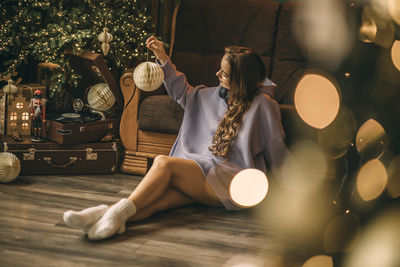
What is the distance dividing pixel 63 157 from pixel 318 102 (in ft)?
4.76

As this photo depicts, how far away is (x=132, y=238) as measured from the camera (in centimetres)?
179

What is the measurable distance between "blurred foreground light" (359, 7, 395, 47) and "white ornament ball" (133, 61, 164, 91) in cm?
103

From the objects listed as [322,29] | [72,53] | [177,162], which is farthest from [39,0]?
[322,29]

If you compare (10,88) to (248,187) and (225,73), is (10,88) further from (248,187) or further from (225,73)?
(248,187)

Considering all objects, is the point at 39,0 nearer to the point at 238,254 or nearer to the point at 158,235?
the point at 158,235

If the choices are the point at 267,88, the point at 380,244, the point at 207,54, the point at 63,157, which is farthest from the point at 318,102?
the point at 63,157

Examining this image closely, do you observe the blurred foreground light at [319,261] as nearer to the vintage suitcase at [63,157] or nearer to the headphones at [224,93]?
the headphones at [224,93]

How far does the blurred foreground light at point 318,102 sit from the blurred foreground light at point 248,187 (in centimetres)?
40

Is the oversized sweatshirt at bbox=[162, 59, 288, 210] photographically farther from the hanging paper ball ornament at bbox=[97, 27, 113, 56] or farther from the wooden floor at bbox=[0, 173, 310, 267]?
the hanging paper ball ornament at bbox=[97, 27, 113, 56]

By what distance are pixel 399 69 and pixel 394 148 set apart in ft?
1.35

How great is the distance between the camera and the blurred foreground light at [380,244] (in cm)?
168

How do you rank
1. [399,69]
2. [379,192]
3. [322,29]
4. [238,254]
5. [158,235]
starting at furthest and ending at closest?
[322,29]
[379,192]
[158,235]
[238,254]
[399,69]

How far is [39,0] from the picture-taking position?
268cm

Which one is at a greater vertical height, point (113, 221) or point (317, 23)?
point (317, 23)
